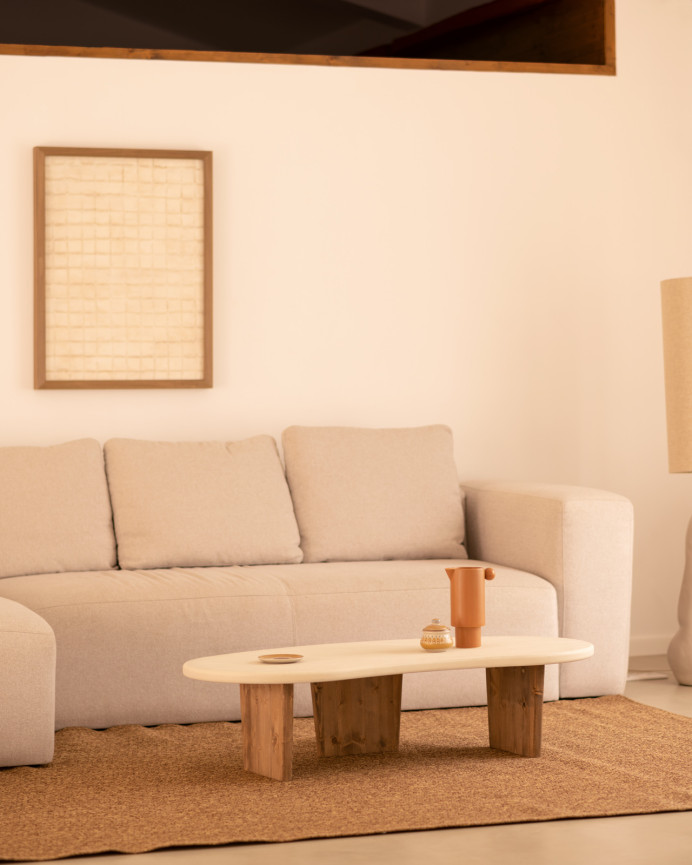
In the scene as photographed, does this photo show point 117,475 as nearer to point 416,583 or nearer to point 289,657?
point 416,583

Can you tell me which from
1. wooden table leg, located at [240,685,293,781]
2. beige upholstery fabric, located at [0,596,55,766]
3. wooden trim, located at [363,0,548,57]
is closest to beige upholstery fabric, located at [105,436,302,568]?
beige upholstery fabric, located at [0,596,55,766]

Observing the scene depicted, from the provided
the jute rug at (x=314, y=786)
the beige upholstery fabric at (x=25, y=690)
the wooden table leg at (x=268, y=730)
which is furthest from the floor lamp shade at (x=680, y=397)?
the beige upholstery fabric at (x=25, y=690)

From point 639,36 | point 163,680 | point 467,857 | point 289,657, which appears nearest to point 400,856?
point 467,857

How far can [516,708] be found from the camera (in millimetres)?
3357

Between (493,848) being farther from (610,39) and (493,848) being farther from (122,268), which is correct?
(610,39)

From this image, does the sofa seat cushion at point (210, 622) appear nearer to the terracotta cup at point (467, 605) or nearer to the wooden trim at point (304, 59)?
the terracotta cup at point (467, 605)

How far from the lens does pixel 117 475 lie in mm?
4438

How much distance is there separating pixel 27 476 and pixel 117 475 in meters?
0.32

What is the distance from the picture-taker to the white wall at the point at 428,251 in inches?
193

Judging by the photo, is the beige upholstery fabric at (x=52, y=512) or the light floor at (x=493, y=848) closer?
the light floor at (x=493, y=848)

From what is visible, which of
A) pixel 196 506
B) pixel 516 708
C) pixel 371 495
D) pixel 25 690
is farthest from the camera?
pixel 371 495

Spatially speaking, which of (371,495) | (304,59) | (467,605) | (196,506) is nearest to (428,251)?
(304,59)

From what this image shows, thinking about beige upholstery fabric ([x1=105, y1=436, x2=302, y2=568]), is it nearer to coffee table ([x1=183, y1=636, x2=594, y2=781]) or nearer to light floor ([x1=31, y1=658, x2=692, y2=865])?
coffee table ([x1=183, y1=636, x2=594, y2=781])

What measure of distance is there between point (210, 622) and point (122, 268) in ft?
5.55
